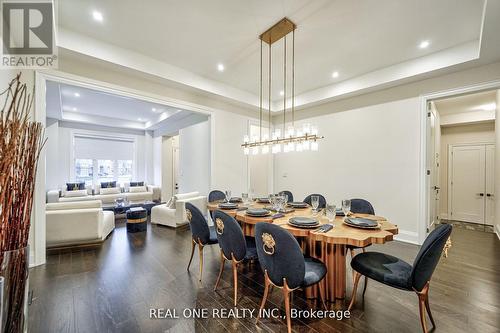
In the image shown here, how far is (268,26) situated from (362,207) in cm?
272

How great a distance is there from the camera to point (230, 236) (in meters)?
2.09

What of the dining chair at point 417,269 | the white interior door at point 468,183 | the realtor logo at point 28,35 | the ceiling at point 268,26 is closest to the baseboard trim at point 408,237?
the dining chair at point 417,269

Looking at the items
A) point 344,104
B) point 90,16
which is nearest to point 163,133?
point 90,16

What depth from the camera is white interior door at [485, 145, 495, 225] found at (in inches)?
194

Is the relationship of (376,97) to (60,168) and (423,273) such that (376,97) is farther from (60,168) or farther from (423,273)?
(60,168)

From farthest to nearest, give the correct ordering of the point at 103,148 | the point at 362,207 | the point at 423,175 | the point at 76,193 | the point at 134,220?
the point at 103,148 → the point at 76,193 → the point at 134,220 → the point at 423,175 → the point at 362,207

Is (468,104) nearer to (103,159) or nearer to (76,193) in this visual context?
(76,193)

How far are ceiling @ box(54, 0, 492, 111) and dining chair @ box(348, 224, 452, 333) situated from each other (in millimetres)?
2459

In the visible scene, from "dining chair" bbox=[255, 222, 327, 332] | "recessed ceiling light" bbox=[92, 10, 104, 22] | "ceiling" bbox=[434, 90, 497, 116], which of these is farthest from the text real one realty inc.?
"ceiling" bbox=[434, 90, 497, 116]

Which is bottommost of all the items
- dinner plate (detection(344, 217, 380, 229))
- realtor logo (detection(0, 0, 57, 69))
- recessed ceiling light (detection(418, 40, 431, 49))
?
dinner plate (detection(344, 217, 380, 229))

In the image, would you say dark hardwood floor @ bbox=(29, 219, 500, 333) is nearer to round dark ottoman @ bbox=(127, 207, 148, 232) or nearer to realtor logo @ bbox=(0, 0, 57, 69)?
round dark ottoman @ bbox=(127, 207, 148, 232)

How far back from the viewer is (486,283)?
2422 mm

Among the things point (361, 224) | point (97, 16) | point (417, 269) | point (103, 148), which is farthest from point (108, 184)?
point (417, 269)

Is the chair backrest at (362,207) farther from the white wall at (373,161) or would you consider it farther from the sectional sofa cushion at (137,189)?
the sectional sofa cushion at (137,189)
